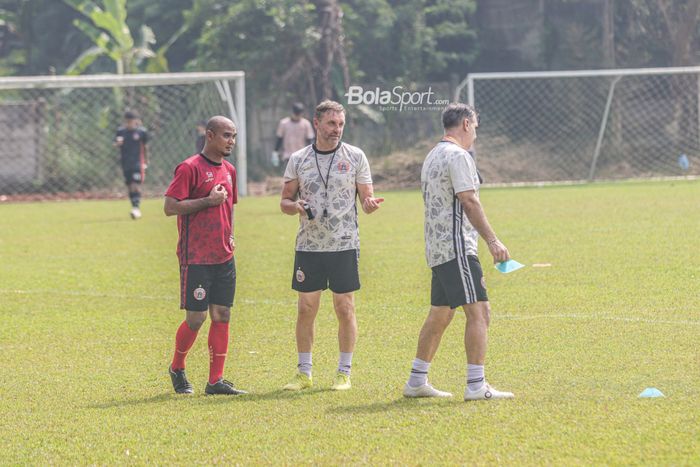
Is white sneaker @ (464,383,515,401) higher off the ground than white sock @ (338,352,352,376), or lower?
lower

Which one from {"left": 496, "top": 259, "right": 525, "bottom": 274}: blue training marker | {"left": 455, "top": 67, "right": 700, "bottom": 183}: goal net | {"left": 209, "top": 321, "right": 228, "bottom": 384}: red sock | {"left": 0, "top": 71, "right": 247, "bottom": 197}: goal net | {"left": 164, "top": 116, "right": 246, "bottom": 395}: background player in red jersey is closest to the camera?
{"left": 496, "top": 259, "right": 525, "bottom": 274}: blue training marker

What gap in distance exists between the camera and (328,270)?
812 cm

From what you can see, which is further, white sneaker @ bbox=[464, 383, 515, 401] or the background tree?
the background tree

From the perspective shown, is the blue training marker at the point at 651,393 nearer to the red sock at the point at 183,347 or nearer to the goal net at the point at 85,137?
the red sock at the point at 183,347

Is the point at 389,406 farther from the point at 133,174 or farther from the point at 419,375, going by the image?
the point at 133,174

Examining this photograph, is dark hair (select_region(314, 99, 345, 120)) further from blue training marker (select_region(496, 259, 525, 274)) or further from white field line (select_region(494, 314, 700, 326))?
white field line (select_region(494, 314, 700, 326))

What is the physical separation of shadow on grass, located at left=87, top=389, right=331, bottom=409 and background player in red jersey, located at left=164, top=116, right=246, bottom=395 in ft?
0.34

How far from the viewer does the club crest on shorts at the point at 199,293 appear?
795cm

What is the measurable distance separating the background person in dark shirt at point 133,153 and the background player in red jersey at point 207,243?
14.7 m

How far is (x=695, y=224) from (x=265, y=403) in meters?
11.1

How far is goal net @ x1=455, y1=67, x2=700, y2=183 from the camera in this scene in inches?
1178

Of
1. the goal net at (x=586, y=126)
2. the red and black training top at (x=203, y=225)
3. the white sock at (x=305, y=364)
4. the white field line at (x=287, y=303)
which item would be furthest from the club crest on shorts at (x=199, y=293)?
the goal net at (x=586, y=126)

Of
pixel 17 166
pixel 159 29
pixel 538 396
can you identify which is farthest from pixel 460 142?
pixel 159 29

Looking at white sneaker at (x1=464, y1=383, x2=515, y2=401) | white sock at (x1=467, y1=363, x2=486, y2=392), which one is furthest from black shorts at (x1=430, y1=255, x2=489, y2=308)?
white sneaker at (x1=464, y1=383, x2=515, y2=401)
